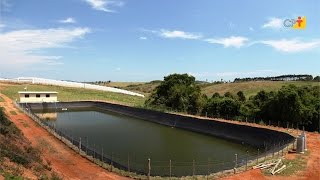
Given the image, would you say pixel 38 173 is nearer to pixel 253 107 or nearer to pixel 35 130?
pixel 35 130

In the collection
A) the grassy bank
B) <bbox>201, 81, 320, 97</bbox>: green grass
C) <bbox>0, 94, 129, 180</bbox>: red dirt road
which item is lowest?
<bbox>0, 94, 129, 180</bbox>: red dirt road

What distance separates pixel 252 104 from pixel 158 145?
15.9 m

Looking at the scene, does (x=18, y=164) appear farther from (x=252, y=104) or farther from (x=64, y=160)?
(x=252, y=104)

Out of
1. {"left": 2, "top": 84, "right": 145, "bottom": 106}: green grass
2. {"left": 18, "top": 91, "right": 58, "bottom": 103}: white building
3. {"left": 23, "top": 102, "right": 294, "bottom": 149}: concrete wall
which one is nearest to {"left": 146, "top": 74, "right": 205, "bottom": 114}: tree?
{"left": 23, "top": 102, "right": 294, "bottom": 149}: concrete wall

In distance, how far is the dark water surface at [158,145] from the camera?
2643 cm

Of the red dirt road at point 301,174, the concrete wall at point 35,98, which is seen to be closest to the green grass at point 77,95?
the concrete wall at point 35,98

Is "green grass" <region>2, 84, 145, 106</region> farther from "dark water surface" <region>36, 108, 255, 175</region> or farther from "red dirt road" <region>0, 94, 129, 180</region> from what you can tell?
"red dirt road" <region>0, 94, 129, 180</region>

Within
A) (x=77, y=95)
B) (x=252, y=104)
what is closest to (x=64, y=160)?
(x=252, y=104)

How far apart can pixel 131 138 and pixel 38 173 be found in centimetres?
1948

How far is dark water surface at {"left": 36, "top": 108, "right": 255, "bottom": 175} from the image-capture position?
86.7 ft

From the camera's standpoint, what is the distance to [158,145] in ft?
113

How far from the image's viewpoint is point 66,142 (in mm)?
30109

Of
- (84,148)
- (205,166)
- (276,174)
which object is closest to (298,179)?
(276,174)

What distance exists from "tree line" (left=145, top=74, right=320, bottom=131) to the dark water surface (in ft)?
22.8
